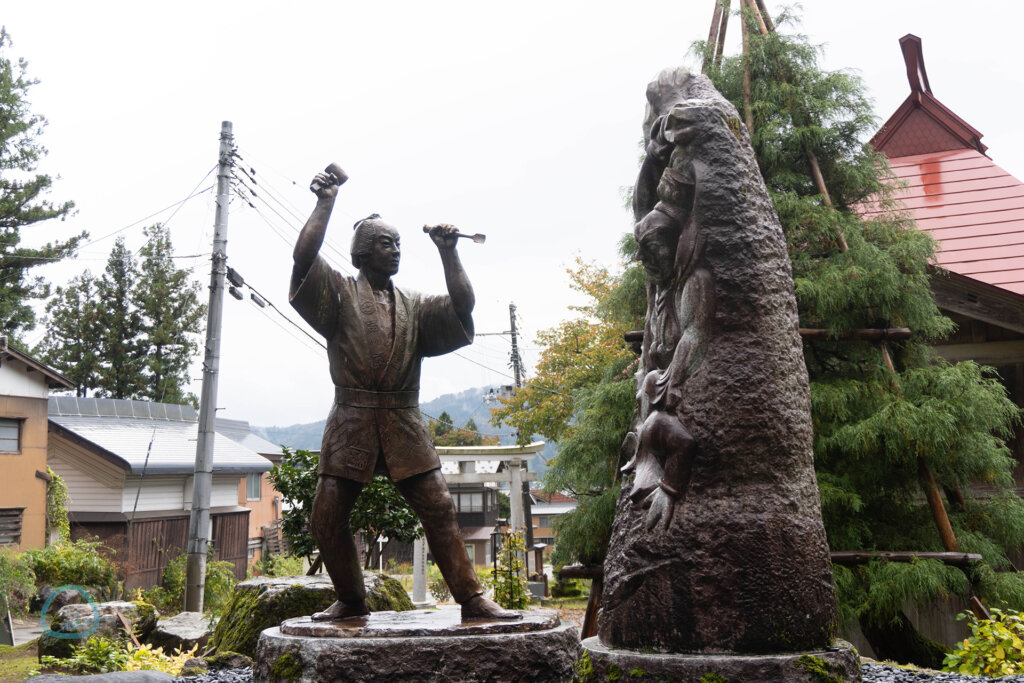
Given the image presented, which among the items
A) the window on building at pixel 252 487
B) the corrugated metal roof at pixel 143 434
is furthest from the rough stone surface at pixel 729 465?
the window on building at pixel 252 487

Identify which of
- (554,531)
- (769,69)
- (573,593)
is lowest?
(573,593)

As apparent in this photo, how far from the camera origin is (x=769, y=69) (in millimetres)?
9422

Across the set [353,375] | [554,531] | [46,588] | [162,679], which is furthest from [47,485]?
[353,375]

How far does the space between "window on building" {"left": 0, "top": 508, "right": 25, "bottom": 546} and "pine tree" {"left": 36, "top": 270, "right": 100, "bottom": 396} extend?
34.0ft

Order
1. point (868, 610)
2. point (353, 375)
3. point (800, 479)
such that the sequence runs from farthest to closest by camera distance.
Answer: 1. point (868, 610)
2. point (353, 375)
3. point (800, 479)

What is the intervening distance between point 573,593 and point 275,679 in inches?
600

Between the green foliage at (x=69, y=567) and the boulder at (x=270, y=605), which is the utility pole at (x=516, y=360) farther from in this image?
the boulder at (x=270, y=605)

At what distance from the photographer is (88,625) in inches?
347

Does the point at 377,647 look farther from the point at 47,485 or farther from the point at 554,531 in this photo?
the point at 47,485

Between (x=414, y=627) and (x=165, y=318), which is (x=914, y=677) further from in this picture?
(x=165, y=318)

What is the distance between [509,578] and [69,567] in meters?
10.3

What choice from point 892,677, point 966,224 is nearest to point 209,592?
point 892,677

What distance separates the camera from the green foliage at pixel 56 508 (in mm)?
16797

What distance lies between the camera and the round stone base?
340 centimetres
